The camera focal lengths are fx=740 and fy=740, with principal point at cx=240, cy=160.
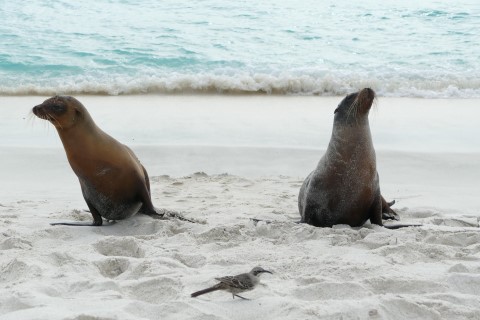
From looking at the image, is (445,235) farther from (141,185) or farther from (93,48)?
(93,48)

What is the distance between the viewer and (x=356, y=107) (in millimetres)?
4613

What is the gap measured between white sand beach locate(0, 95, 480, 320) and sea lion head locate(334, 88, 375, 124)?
0.70 m

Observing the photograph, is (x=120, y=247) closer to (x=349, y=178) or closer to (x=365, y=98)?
(x=349, y=178)

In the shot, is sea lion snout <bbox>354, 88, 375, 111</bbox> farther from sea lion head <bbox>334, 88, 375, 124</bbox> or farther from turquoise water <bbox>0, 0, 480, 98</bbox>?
turquoise water <bbox>0, 0, 480, 98</bbox>

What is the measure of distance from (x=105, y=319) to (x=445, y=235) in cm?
223

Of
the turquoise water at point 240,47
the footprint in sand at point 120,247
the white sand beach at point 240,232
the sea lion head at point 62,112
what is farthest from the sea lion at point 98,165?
the turquoise water at point 240,47

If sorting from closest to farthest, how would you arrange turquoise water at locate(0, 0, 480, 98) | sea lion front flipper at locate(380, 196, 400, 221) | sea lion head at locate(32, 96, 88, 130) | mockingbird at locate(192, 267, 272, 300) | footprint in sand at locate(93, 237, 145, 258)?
1. mockingbird at locate(192, 267, 272, 300)
2. footprint in sand at locate(93, 237, 145, 258)
3. sea lion head at locate(32, 96, 88, 130)
4. sea lion front flipper at locate(380, 196, 400, 221)
5. turquoise water at locate(0, 0, 480, 98)

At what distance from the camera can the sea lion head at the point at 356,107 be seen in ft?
15.0

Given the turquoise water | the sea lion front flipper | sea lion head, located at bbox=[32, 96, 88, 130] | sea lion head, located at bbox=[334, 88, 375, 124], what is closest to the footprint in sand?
sea lion head, located at bbox=[32, 96, 88, 130]

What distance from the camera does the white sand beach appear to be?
3.03m

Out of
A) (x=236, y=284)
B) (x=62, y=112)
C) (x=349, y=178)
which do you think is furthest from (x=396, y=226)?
(x=62, y=112)

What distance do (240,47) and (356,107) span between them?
39.1ft

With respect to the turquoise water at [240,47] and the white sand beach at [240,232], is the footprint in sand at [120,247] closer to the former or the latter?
the white sand beach at [240,232]

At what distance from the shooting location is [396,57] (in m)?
15.4
